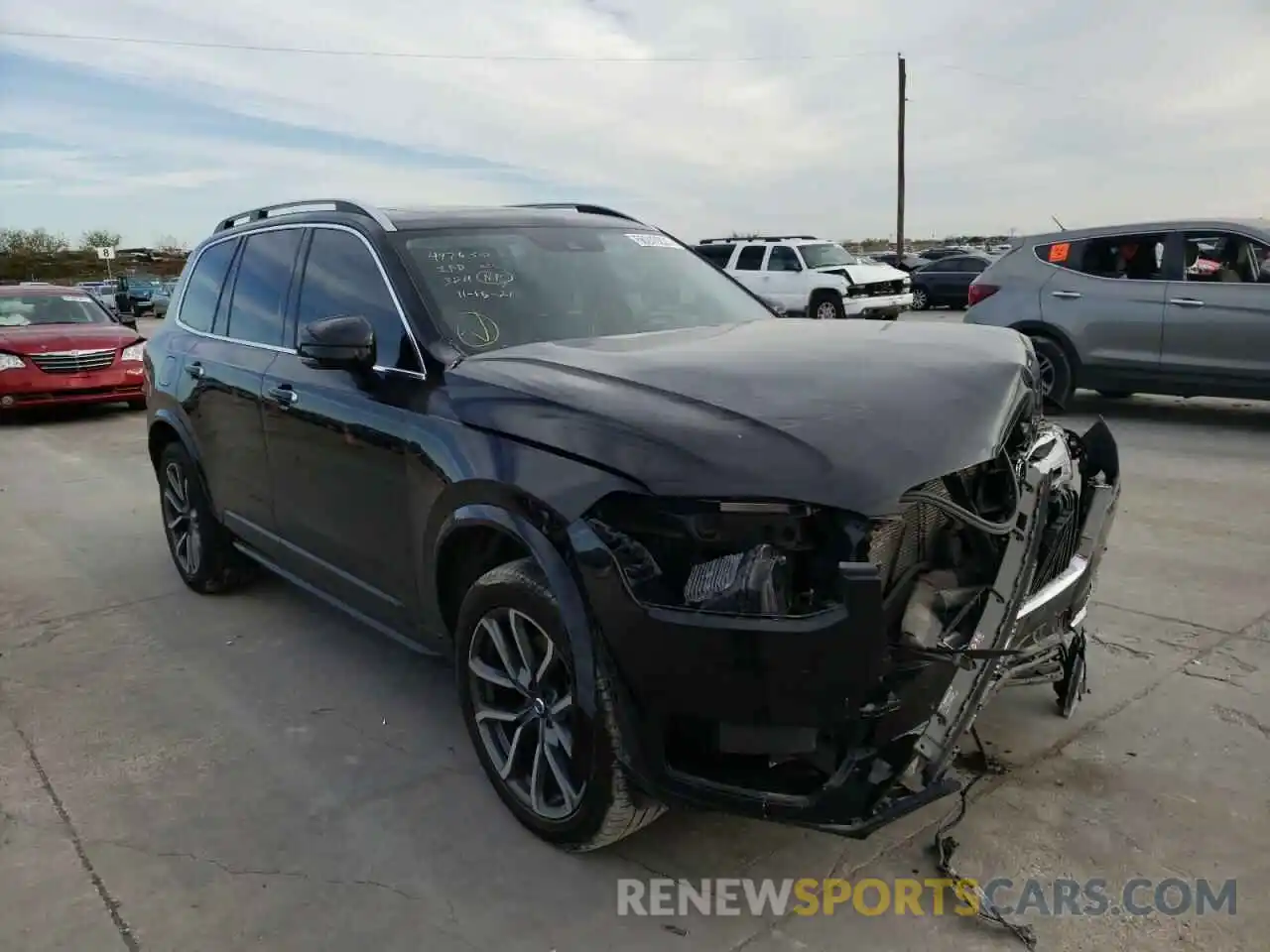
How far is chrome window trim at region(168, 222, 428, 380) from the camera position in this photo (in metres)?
3.43

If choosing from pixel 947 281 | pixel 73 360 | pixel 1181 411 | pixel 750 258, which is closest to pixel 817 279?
pixel 750 258

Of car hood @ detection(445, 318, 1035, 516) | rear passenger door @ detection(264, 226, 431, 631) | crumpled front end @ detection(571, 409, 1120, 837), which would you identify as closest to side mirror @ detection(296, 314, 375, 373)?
rear passenger door @ detection(264, 226, 431, 631)

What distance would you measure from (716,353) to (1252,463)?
601cm

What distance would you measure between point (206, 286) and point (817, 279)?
53.6ft

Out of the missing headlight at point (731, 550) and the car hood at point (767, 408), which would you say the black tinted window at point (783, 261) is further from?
the missing headlight at point (731, 550)

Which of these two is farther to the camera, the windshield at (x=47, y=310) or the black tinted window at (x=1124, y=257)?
the windshield at (x=47, y=310)

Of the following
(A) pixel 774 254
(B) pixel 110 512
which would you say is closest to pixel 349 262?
(B) pixel 110 512

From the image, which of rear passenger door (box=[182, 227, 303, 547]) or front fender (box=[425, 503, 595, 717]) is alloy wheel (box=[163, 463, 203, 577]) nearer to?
rear passenger door (box=[182, 227, 303, 547])

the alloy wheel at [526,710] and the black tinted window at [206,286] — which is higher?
the black tinted window at [206,286]

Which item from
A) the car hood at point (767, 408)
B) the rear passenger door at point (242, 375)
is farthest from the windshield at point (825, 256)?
the car hood at point (767, 408)

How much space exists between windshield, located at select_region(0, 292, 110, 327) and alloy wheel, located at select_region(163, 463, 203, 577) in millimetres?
8729

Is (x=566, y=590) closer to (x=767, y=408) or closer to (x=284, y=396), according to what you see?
(x=767, y=408)

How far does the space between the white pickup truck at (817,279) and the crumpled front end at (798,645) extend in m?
17.5

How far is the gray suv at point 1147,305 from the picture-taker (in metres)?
8.57
